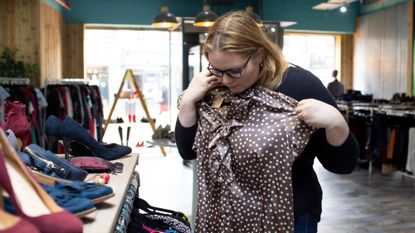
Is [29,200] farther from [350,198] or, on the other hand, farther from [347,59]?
[347,59]

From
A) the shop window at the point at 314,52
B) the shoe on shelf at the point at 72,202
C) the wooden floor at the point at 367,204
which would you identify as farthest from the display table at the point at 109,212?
the shop window at the point at 314,52

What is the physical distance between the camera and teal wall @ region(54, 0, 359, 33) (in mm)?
10078

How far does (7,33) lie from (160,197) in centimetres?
431

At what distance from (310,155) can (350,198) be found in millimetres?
4294

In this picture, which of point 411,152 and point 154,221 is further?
point 411,152

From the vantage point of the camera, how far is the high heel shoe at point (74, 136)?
80.0 inches

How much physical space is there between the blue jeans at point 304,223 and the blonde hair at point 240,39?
50cm

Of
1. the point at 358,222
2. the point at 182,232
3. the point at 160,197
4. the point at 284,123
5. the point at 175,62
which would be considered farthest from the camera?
the point at 175,62

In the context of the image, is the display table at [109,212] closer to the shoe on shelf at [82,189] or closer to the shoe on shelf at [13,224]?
the shoe on shelf at [82,189]

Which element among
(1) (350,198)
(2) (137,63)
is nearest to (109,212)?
(1) (350,198)

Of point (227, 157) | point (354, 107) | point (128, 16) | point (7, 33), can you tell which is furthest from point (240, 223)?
point (128, 16)

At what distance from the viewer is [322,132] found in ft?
5.01

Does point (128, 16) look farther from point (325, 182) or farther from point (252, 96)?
point (252, 96)

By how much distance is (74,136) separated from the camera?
206 cm
